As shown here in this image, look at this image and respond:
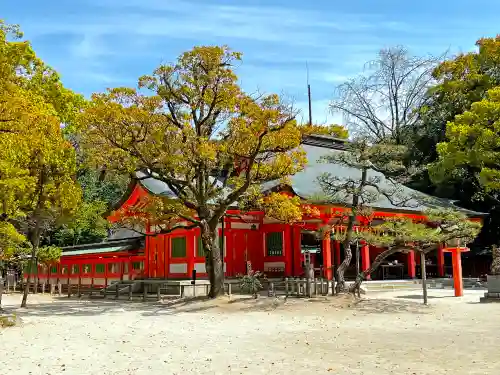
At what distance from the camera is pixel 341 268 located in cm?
1709

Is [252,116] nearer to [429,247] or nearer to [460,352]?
[429,247]

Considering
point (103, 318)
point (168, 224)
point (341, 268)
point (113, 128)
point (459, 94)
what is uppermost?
point (459, 94)

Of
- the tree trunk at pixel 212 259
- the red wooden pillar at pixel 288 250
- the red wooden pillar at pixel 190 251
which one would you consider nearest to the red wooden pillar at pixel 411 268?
the red wooden pillar at pixel 288 250

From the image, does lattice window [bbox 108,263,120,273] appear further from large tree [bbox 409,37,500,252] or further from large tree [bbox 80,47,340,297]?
large tree [bbox 409,37,500,252]

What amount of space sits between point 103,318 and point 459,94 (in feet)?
84.5

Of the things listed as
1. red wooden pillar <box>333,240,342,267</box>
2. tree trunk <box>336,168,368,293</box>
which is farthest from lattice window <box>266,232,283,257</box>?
tree trunk <box>336,168,368,293</box>

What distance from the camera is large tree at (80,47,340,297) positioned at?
629 inches

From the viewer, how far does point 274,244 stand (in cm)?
2292

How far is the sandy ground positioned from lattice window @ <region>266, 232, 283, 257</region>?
259 inches

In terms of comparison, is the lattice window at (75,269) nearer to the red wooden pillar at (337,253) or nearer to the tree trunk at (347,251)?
the red wooden pillar at (337,253)

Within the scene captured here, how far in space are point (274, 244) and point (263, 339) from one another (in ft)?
42.9

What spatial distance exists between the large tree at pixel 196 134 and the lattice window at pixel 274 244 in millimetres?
5004

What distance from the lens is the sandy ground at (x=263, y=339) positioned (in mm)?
7219

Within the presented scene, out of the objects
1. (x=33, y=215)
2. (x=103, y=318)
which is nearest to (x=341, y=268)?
(x=103, y=318)
